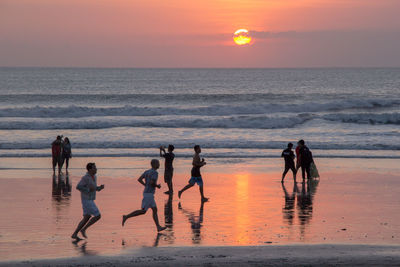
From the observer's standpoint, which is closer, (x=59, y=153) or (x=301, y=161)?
(x=301, y=161)

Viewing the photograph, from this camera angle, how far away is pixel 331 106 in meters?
67.1

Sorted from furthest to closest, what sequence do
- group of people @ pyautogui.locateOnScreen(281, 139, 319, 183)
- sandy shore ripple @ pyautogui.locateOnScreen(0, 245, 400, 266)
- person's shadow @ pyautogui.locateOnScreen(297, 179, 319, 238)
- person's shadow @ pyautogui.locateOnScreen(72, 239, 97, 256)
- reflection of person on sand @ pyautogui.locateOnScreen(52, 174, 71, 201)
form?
1. group of people @ pyautogui.locateOnScreen(281, 139, 319, 183)
2. reflection of person on sand @ pyautogui.locateOnScreen(52, 174, 71, 201)
3. person's shadow @ pyautogui.locateOnScreen(297, 179, 319, 238)
4. person's shadow @ pyautogui.locateOnScreen(72, 239, 97, 256)
5. sandy shore ripple @ pyautogui.locateOnScreen(0, 245, 400, 266)

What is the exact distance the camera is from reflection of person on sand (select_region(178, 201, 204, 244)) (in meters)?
12.2

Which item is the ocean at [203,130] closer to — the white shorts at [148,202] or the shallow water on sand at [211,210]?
the shallow water on sand at [211,210]

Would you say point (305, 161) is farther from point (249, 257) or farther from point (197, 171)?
point (249, 257)

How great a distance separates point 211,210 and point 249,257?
4685 millimetres

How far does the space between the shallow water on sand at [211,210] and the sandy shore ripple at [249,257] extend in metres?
0.49

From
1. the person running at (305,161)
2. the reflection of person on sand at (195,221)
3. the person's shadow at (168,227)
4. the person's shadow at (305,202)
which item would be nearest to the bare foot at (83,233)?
the person's shadow at (168,227)

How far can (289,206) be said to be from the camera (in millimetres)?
15719

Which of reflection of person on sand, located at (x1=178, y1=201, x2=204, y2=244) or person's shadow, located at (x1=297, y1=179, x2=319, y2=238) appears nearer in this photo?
reflection of person on sand, located at (x1=178, y1=201, x2=204, y2=244)

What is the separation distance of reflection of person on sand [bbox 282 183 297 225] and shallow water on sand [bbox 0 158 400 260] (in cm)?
2

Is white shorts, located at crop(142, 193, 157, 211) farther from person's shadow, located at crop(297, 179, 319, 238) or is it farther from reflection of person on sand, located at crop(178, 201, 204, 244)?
person's shadow, located at crop(297, 179, 319, 238)

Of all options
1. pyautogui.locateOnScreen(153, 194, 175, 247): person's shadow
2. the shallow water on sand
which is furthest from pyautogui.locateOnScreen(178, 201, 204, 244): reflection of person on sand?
pyautogui.locateOnScreen(153, 194, 175, 247): person's shadow

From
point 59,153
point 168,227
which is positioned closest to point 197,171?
point 168,227
